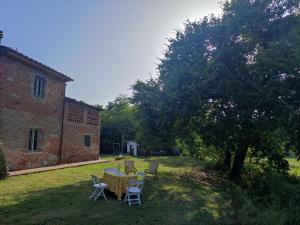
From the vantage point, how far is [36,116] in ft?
59.3

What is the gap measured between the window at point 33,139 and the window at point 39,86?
7.55 ft

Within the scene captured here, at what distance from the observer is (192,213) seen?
365 inches

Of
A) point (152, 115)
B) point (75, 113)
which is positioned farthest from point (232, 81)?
point (75, 113)

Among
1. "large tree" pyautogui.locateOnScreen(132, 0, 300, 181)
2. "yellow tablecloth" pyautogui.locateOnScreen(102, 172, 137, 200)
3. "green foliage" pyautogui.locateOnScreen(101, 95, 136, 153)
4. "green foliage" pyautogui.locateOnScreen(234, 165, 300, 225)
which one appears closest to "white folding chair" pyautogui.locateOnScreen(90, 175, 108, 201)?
"yellow tablecloth" pyautogui.locateOnScreen(102, 172, 137, 200)

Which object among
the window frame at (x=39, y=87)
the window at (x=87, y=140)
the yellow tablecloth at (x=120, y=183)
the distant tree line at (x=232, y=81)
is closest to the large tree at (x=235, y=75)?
the distant tree line at (x=232, y=81)

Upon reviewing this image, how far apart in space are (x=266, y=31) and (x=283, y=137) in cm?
550

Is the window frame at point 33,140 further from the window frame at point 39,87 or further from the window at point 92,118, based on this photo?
the window at point 92,118

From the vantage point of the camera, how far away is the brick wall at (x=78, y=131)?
22.1m

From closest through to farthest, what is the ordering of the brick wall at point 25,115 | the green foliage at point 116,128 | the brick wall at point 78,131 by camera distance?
the brick wall at point 25,115, the brick wall at point 78,131, the green foliage at point 116,128

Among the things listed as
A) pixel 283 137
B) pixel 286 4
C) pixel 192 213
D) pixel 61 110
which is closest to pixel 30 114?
pixel 61 110

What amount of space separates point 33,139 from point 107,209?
11.0 metres

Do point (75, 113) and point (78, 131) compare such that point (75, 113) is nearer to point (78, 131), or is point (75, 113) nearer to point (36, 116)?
point (78, 131)

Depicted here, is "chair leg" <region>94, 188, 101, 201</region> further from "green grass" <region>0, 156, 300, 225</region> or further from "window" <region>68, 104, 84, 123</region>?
"window" <region>68, 104, 84, 123</region>

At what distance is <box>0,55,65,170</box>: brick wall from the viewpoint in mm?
15344
